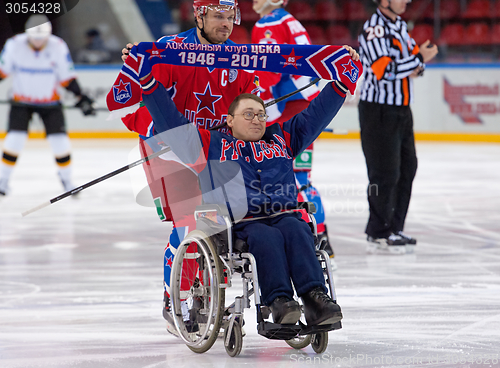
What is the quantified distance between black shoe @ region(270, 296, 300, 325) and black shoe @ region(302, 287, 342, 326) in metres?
0.05

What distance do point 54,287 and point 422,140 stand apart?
305 inches

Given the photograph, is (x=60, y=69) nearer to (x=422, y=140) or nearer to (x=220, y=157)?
(x=220, y=157)

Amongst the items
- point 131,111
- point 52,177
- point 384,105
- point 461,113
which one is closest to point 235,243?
point 131,111

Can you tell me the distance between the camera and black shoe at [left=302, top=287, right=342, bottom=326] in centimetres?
212

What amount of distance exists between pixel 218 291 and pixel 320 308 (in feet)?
0.98

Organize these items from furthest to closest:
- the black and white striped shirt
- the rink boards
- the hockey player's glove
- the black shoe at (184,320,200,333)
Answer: the rink boards → the hockey player's glove → the black and white striped shirt → the black shoe at (184,320,200,333)

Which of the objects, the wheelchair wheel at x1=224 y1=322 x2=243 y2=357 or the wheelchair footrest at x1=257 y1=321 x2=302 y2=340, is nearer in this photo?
the wheelchair footrest at x1=257 y1=321 x2=302 y2=340

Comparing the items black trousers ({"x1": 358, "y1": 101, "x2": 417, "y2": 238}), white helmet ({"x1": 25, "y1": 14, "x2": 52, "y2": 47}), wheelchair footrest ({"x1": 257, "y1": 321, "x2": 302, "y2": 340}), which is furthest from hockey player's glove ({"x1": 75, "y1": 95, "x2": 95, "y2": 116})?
wheelchair footrest ({"x1": 257, "y1": 321, "x2": 302, "y2": 340})

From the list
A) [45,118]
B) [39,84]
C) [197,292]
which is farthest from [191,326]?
[39,84]

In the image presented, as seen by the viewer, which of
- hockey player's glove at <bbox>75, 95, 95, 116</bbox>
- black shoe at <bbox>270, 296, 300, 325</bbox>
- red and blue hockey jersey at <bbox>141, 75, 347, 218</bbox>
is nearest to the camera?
black shoe at <bbox>270, 296, 300, 325</bbox>

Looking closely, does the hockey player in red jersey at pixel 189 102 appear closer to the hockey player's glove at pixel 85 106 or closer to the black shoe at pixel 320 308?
the black shoe at pixel 320 308

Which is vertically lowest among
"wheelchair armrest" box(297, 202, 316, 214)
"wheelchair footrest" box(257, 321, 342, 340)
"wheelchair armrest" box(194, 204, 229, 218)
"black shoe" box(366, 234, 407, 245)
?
"black shoe" box(366, 234, 407, 245)

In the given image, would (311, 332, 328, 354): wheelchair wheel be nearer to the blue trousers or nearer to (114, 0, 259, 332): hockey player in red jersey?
the blue trousers

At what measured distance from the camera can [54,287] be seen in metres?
3.38
